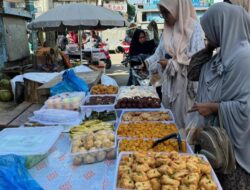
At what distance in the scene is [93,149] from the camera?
1.93m

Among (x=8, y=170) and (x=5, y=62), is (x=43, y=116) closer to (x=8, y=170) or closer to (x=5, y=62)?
(x=8, y=170)

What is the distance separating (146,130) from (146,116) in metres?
0.38

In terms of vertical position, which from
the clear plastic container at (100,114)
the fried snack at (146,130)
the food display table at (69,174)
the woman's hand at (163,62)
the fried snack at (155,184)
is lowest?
the food display table at (69,174)

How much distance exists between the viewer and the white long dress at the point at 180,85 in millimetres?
3260

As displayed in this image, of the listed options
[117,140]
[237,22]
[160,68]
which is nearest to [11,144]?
[117,140]

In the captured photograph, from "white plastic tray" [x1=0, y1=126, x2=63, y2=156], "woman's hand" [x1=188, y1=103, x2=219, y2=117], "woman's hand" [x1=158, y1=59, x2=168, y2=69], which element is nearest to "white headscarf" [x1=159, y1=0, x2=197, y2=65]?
"woman's hand" [x1=158, y1=59, x2=168, y2=69]

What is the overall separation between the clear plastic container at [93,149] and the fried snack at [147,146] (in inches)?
3.9

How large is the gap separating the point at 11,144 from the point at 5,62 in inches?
207

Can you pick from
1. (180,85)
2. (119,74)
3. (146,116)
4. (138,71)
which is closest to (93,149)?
(146,116)

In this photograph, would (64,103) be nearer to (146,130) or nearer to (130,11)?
Answer: (146,130)

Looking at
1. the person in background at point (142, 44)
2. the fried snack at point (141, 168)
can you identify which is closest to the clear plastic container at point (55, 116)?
the fried snack at point (141, 168)

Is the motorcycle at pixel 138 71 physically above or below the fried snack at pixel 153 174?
below

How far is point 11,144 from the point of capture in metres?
2.06

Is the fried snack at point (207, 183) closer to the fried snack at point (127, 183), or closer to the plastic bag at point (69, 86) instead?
the fried snack at point (127, 183)
